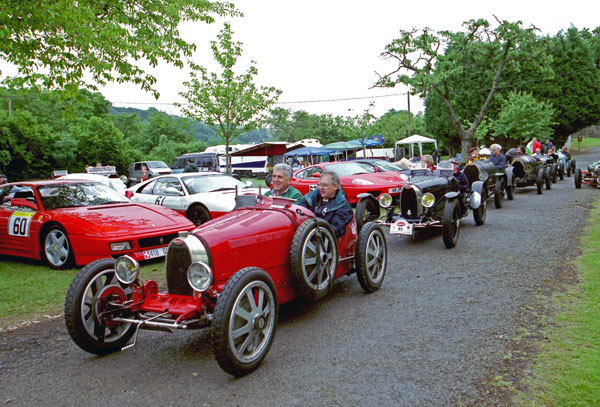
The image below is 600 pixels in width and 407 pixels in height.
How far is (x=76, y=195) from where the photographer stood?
26.9 feet

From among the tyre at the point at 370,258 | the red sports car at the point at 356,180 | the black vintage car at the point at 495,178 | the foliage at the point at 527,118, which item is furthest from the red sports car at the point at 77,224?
the foliage at the point at 527,118

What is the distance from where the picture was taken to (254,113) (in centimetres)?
2064

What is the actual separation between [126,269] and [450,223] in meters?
5.78

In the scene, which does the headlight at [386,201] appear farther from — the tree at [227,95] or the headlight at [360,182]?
the tree at [227,95]

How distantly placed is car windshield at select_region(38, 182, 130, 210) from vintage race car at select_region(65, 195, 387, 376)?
4315 mm

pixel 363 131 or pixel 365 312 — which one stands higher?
pixel 363 131

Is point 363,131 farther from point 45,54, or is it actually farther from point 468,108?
point 45,54

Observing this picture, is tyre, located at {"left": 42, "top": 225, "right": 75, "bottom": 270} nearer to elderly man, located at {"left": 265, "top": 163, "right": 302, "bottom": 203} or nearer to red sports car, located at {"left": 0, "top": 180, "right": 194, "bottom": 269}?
red sports car, located at {"left": 0, "top": 180, "right": 194, "bottom": 269}

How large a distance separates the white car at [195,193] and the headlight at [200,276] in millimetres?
5978

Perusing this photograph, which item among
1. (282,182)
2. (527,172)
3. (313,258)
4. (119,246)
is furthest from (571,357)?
(527,172)

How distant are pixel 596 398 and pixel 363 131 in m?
31.3

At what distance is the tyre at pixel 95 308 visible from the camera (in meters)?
3.77

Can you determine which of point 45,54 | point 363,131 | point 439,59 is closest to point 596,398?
point 45,54

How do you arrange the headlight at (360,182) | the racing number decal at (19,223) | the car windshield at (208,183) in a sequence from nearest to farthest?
the racing number decal at (19,223) → the car windshield at (208,183) → the headlight at (360,182)
